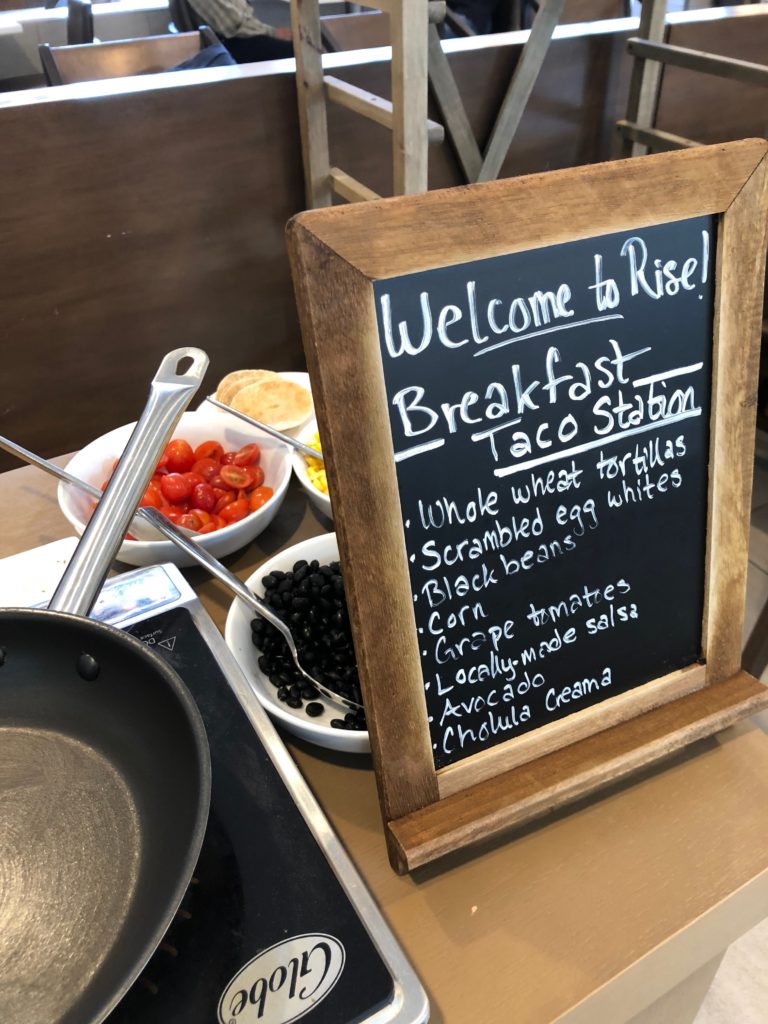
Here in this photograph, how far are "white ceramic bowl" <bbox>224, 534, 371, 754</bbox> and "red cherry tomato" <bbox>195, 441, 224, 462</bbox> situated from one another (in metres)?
0.26

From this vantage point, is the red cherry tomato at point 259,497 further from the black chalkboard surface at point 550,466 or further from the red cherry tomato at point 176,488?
the black chalkboard surface at point 550,466

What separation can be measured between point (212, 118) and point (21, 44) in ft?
7.96

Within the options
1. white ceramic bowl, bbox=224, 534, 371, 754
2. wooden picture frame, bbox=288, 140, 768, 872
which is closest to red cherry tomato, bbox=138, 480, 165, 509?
white ceramic bowl, bbox=224, 534, 371, 754

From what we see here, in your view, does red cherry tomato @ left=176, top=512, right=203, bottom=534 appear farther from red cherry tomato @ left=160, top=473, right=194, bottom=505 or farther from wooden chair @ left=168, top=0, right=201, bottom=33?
wooden chair @ left=168, top=0, right=201, bottom=33

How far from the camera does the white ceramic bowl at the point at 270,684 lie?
600mm

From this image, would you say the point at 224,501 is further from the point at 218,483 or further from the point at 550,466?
the point at 550,466

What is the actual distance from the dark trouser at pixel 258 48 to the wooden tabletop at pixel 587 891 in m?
2.35

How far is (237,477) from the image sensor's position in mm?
Answer: 932

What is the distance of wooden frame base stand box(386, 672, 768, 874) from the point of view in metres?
0.52

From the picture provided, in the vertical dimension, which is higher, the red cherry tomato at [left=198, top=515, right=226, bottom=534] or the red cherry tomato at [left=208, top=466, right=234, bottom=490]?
the red cherry tomato at [left=208, top=466, right=234, bottom=490]

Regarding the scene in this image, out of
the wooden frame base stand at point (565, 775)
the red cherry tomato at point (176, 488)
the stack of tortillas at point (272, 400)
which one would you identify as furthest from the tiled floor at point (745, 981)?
the red cherry tomato at point (176, 488)

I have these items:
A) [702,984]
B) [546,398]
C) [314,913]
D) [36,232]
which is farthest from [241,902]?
[36,232]

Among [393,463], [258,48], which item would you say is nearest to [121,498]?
[393,463]

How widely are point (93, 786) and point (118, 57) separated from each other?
2.63 m
